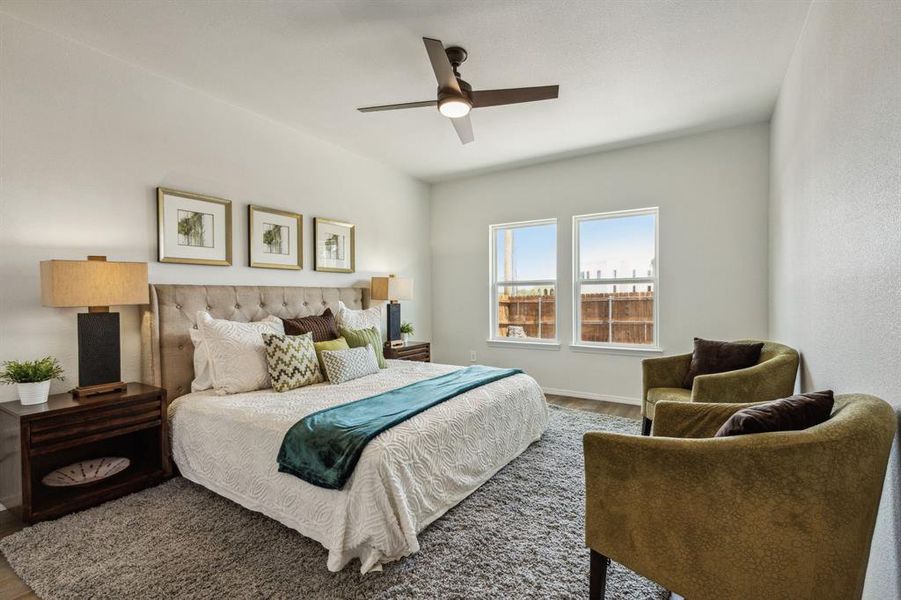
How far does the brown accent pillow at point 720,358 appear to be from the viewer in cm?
274

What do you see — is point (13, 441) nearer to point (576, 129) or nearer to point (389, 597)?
point (389, 597)

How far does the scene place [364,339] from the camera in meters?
3.50

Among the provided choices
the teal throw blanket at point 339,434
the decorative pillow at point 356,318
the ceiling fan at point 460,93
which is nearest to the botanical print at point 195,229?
the decorative pillow at point 356,318

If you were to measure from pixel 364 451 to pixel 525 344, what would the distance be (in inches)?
136

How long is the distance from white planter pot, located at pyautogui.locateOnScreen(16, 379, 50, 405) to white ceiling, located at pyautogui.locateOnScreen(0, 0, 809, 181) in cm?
200

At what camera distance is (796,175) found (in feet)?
8.54

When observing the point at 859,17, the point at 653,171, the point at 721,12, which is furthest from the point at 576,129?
the point at 859,17

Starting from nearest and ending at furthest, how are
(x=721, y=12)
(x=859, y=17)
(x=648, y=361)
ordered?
(x=859, y=17)
(x=721, y=12)
(x=648, y=361)

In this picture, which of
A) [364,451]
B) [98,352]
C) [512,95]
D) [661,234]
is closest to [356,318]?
[98,352]

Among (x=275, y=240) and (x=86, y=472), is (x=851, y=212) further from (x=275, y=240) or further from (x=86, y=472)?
(x=86, y=472)

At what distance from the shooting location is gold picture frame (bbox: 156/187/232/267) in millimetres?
2969

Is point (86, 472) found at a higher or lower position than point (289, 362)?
lower

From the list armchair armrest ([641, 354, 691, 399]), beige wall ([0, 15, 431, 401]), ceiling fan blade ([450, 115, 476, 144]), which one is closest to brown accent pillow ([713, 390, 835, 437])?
armchair armrest ([641, 354, 691, 399])

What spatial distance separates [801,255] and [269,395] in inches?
131
